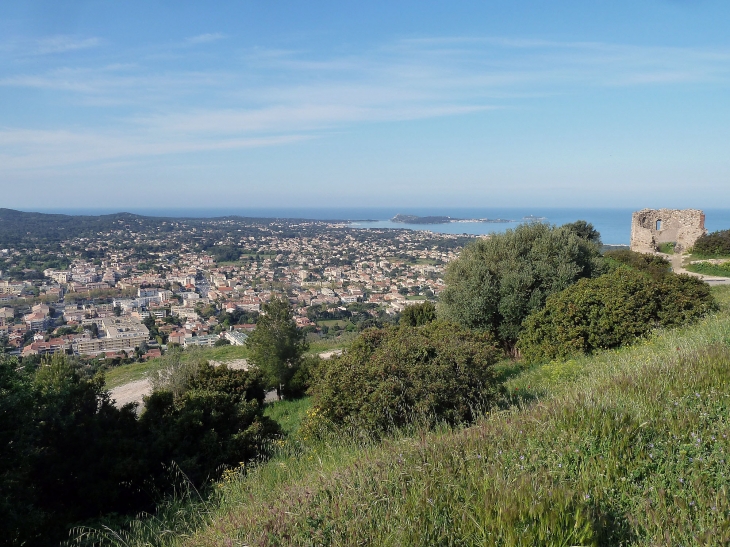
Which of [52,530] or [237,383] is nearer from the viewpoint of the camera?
[52,530]

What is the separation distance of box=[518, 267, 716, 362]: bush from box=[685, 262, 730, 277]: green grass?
11.8 m

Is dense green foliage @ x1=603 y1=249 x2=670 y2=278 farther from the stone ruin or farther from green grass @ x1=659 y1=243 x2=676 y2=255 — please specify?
green grass @ x1=659 y1=243 x2=676 y2=255

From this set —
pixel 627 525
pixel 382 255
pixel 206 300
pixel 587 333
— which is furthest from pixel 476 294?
pixel 382 255

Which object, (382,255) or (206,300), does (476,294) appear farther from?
(382,255)

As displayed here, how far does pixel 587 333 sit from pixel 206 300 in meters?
37.5

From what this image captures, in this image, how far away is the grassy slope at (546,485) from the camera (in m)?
2.21

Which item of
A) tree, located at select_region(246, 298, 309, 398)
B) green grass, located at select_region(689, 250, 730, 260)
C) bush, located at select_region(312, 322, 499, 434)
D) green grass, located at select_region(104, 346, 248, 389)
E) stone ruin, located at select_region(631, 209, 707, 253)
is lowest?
green grass, located at select_region(104, 346, 248, 389)

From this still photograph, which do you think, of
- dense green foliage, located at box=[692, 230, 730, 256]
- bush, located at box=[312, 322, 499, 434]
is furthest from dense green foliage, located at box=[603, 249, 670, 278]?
bush, located at box=[312, 322, 499, 434]

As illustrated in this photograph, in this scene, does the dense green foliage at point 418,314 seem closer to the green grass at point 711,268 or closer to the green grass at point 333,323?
the green grass at point 711,268

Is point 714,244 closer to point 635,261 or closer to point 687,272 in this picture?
point 687,272

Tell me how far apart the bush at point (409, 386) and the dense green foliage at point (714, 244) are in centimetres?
1971

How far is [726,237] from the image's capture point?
2175 centimetres

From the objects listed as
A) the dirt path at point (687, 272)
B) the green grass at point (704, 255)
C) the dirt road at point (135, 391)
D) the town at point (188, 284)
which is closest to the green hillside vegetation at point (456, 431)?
the dirt road at point (135, 391)

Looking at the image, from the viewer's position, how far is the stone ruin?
23.9 m
